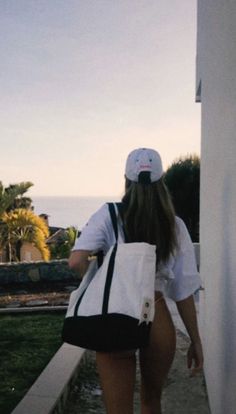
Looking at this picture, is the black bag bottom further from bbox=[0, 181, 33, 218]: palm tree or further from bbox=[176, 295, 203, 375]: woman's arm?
bbox=[0, 181, 33, 218]: palm tree

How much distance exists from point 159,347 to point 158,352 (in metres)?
0.02

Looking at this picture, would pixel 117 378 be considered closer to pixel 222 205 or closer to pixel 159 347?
pixel 159 347

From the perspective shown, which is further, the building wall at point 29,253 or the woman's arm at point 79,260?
the building wall at point 29,253

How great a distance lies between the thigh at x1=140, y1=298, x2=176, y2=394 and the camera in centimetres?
210

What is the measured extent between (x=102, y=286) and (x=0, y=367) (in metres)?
2.92

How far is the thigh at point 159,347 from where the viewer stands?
210cm

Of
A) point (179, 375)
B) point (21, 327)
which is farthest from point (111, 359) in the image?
point (21, 327)

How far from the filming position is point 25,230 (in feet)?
50.1

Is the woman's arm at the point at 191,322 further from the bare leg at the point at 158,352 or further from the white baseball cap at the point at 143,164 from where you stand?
the white baseball cap at the point at 143,164

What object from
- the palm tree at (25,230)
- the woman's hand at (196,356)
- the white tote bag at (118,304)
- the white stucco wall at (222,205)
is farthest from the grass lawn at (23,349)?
the palm tree at (25,230)

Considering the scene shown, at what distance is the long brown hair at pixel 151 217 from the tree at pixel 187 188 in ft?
32.5

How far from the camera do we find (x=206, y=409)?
12.2ft

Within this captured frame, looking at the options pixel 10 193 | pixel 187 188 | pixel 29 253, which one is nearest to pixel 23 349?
pixel 187 188

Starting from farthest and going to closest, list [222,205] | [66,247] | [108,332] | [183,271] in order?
[66,247], [222,205], [183,271], [108,332]
